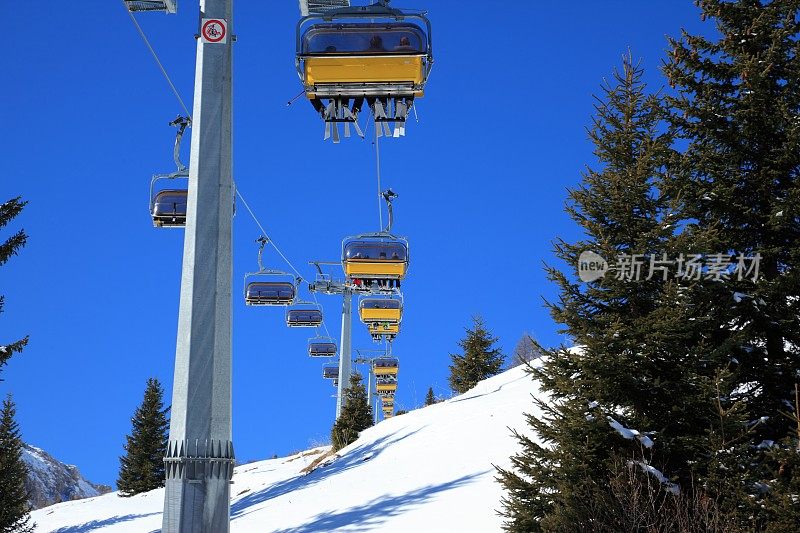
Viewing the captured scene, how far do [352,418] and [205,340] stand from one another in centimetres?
2451

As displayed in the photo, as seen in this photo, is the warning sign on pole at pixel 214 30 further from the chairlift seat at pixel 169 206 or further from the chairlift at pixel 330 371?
the chairlift at pixel 330 371

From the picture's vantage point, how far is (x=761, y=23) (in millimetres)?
12977

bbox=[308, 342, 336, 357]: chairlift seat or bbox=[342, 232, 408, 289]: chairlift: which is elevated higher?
bbox=[308, 342, 336, 357]: chairlift seat

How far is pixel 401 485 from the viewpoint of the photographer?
16422 millimetres

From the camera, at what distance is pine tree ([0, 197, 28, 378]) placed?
64.5 feet

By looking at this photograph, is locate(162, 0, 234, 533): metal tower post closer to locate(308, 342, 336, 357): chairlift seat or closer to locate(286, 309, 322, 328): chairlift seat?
locate(286, 309, 322, 328): chairlift seat

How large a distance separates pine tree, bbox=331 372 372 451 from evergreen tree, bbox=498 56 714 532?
19.9 m

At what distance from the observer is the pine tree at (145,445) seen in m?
53.8

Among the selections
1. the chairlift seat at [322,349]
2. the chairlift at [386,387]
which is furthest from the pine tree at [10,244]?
the chairlift at [386,387]

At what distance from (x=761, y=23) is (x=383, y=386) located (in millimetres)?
37659

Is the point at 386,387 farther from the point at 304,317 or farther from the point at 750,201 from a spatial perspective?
the point at 750,201

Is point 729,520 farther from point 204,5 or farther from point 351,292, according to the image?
point 351,292

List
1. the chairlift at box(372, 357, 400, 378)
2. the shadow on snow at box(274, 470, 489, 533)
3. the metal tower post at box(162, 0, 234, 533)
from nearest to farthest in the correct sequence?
1. the metal tower post at box(162, 0, 234, 533)
2. the shadow on snow at box(274, 470, 489, 533)
3. the chairlift at box(372, 357, 400, 378)

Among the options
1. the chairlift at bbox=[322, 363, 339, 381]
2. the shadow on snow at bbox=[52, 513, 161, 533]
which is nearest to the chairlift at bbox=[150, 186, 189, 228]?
the shadow on snow at bbox=[52, 513, 161, 533]
